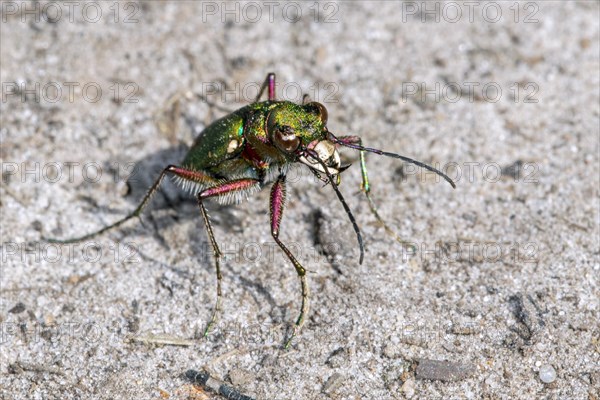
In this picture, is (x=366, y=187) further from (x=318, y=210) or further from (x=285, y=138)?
(x=285, y=138)

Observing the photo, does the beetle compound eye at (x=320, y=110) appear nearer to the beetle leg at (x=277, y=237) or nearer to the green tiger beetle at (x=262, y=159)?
the green tiger beetle at (x=262, y=159)

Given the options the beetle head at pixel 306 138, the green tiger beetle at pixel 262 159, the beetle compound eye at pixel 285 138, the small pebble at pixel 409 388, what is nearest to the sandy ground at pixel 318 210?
the small pebble at pixel 409 388

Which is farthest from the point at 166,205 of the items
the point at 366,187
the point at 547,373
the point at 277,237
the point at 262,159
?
the point at 547,373

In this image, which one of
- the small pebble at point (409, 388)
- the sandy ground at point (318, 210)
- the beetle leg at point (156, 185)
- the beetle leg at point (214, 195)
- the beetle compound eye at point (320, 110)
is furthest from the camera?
the beetle leg at point (156, 185)

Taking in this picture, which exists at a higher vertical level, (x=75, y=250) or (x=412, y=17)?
(x=412, y=17)

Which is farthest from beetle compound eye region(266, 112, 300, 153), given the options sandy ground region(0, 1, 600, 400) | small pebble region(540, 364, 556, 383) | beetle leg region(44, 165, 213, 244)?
small pebble region(540, 364, 556, 383)

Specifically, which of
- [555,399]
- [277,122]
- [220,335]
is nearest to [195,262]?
[220,335]

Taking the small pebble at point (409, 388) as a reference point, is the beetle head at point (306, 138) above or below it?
above

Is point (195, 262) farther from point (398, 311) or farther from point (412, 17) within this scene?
point (412, 17)
